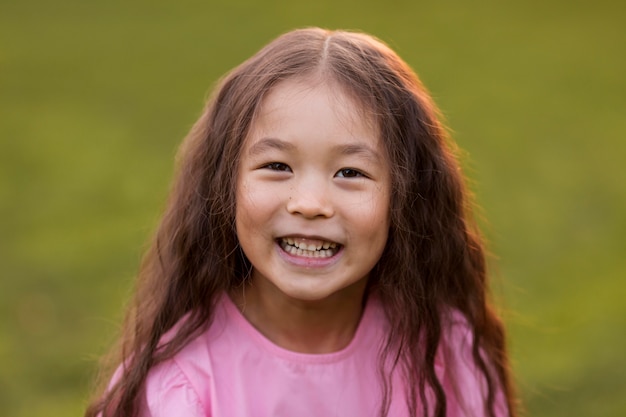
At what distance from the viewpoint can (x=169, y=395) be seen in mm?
2604

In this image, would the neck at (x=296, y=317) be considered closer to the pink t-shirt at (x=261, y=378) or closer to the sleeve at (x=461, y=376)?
the pink t-shirt at (x=261, y=378)

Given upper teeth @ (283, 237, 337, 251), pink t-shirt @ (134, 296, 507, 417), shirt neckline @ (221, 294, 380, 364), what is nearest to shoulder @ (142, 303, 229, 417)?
pink t-shirt @ (134, 296, 507, 417)

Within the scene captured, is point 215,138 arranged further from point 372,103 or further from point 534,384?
point 534,384

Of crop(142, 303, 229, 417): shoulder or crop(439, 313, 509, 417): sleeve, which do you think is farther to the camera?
crop(439, 313, 509, 417): sleeve

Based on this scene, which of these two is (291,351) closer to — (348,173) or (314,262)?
(314,262)

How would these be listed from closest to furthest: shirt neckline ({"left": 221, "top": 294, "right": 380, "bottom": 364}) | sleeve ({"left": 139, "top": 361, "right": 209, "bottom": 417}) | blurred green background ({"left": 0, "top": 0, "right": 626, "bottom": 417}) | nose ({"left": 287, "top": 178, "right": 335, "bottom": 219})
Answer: nose ({"left": 287, "top": 178, "right": 335, "bottom": 219})
sleeve ({"left": 139, "top": 361, "right": 209, "bottom": 417})
shirt neckline ({"left": 221, "top": 294, "right": 380, "bottom": 364})
blurred green background ({"left": 0, "top": 0, "right": 626, "bottom": 417})

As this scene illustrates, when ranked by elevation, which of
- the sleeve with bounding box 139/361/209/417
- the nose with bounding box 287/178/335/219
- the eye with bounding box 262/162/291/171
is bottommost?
the sleeve with bounding box 139/361/209/417

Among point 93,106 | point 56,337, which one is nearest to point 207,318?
point 56,337

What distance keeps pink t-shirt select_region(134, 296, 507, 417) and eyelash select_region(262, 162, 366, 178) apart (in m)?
0.46

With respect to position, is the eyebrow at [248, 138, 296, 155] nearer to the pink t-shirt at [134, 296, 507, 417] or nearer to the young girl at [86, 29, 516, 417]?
the young girl at [86, 29, 516, 417]

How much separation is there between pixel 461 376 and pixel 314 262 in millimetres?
656

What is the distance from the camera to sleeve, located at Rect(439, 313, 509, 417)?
291cm

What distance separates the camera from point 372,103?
254 centimetres

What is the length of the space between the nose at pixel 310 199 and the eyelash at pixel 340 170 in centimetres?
5
